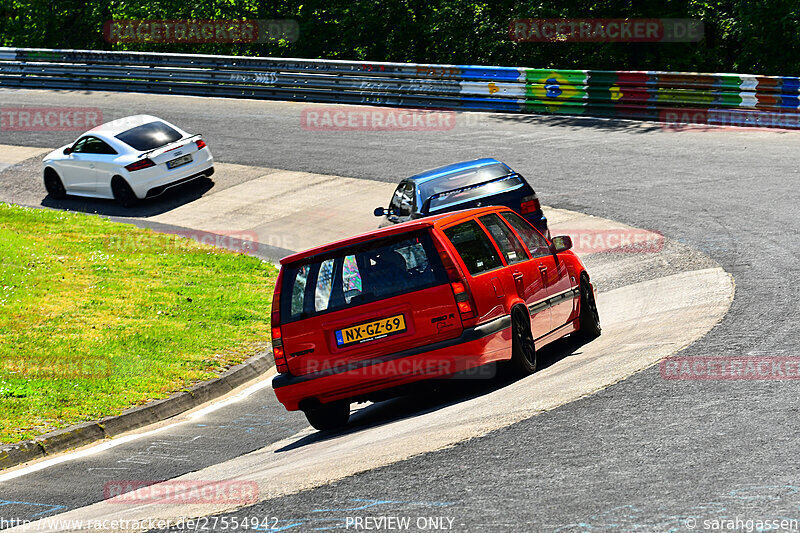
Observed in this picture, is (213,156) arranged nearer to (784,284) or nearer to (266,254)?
(266,254)

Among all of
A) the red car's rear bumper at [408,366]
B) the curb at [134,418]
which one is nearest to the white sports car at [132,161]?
the curb at [134,418]

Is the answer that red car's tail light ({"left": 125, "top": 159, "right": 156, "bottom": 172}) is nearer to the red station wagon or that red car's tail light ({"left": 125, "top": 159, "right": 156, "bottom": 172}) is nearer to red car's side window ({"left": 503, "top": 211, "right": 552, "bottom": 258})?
red car's side window ({"left": 503, "top": 211, "right": 552, "bottom": 258})

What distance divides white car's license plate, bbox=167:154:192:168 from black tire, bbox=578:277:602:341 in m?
13.5

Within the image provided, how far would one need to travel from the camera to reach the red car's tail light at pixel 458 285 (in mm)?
8383

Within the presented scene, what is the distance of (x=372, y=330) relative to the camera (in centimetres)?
844

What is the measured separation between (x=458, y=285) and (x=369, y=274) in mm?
736

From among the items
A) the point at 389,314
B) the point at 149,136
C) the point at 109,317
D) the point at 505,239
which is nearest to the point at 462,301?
the point at 389,314

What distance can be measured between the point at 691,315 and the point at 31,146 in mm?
21962

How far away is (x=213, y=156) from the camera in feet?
82.4

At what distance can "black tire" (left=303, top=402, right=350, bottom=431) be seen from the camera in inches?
354

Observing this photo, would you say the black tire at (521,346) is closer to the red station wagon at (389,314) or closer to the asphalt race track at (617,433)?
the red station wagon at (389,314)

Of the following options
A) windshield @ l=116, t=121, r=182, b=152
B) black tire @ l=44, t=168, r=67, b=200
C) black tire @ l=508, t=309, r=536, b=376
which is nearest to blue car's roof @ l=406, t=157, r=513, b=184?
black tire @ l=508, t=309, r=536, b=376

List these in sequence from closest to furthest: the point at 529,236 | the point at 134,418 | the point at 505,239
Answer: the point at 505,239 < the point at 529,236 < the point at 134,418

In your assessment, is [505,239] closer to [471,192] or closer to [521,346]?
[521,346]
